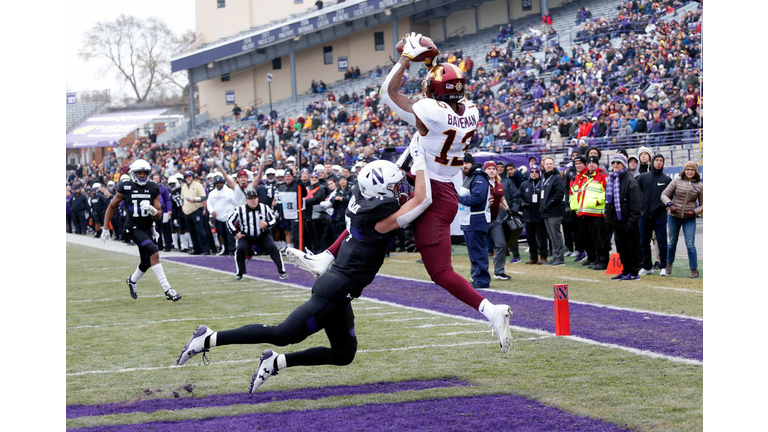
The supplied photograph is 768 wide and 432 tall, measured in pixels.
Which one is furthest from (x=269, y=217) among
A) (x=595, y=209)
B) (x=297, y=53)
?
(x=297, y=53)

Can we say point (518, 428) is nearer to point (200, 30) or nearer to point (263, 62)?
point (263, 62)

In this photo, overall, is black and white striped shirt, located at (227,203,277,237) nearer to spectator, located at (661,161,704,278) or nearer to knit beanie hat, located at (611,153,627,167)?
knit beanie hat, located at (611,153,627,167)

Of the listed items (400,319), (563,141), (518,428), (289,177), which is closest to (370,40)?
(563,141)

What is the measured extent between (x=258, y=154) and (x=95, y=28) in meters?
38.3

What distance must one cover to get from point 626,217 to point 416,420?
295 inches

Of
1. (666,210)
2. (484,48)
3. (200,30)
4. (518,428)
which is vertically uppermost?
(200,30)

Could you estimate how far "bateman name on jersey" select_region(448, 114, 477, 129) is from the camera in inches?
224

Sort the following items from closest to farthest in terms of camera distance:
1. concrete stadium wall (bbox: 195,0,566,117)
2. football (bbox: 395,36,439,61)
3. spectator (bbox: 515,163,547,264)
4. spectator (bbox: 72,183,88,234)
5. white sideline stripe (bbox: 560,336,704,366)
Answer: football (bbox: 395,36,439,61) → white sideline stripe (bbox: 560,336,704,366) → spectator (bbox: 515,163,547,264) → spectator (bbox: 72,183,88,234) → concrete stadium wall (bbox: 195,0,566,117)

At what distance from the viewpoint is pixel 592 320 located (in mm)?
7934

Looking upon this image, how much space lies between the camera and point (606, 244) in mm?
12656

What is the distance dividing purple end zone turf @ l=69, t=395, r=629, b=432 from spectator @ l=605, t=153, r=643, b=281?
6.81 meters

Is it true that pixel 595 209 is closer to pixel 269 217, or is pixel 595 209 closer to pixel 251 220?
pixel 269 217

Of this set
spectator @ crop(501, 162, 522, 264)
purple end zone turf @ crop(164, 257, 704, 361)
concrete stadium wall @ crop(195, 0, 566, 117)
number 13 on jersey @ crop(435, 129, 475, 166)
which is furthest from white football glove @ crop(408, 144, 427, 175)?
concrete stadium wall @ crop(195, 0, 566, 117)

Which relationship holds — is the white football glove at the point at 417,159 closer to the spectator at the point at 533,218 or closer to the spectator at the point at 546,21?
the spectator at the point at 533,218
